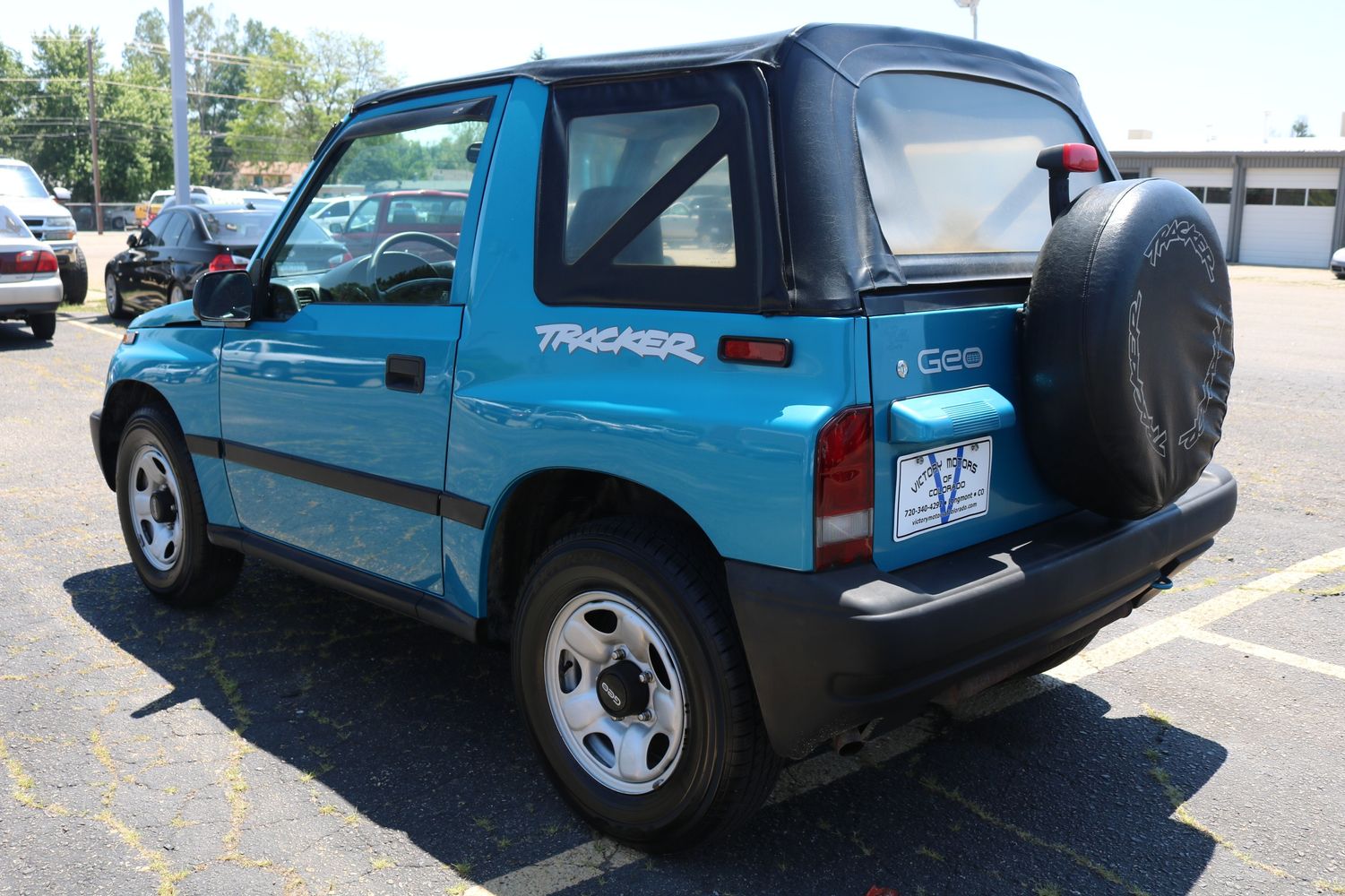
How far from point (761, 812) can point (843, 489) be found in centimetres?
111

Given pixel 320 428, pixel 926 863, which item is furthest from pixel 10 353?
pixel 926 863

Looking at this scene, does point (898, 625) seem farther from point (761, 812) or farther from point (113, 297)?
point (113, 297)

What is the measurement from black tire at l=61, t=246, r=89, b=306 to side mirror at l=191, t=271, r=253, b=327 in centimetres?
1410

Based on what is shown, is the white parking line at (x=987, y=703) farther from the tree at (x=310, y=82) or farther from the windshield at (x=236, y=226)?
the tree at (x=310, y=82)

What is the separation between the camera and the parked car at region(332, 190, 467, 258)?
3467 mm

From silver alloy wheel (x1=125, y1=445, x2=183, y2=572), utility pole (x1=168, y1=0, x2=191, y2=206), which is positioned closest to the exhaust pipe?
silver alloy wheel (x1=125, y1=445, x2=183, y2=572)

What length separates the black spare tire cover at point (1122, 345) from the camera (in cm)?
269

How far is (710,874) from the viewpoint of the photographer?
9.43ft

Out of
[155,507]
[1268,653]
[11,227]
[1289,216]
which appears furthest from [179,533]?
[1289,216]

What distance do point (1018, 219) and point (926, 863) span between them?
1.74 m

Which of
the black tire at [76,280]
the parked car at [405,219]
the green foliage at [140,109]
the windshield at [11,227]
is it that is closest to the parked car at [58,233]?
the black tire at [76,280]

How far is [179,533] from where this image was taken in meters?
4.61

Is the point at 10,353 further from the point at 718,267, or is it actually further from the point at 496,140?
the point at 718,267

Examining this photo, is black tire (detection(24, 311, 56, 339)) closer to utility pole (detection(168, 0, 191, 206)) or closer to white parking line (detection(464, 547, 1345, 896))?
utility pole (detection(168, 0, 191, 206))
